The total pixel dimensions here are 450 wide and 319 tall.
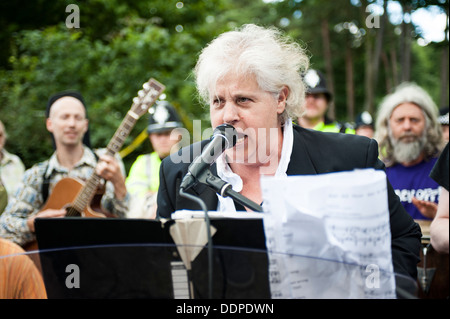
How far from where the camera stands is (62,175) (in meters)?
4.66

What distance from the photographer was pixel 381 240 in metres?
1.26

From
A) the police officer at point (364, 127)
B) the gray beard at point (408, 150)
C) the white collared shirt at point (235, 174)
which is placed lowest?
the white collared shirt at point (235, 174)

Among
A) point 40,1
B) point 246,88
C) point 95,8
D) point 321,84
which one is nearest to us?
point 246,88

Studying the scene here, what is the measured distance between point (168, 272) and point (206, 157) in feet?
1.82

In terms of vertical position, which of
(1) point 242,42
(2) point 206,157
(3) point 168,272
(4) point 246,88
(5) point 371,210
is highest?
(1) point 242,42

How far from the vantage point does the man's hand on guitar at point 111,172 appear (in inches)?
173

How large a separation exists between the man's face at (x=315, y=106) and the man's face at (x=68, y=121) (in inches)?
99.6

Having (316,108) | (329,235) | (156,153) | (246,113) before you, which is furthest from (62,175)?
(329,235)

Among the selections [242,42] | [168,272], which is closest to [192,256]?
[168,272]

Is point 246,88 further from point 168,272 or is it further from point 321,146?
point 168,272

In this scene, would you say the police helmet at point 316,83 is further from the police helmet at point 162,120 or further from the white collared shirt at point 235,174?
the white collared shirt at point 235,174

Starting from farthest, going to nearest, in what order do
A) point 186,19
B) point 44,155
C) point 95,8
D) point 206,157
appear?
point 186,19, point 95,8, point 44,155, point 206,157

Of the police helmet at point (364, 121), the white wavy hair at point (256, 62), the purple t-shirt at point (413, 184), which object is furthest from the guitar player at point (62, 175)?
the police helmet at point (364, 121)

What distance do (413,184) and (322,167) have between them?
2341 millimetres
